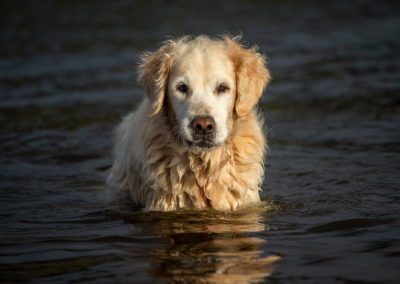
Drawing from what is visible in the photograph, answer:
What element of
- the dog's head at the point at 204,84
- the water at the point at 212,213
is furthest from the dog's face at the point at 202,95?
the water at the point at 212,213

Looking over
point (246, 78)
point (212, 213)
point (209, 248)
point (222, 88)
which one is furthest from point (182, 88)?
point (209, 248)

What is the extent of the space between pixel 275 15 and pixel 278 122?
14213mm

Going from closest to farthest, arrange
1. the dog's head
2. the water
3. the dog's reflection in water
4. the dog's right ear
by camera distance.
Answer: the dog's reflection in water, the water, the dog's head, the dog's right ear

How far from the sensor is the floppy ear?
6.41 m

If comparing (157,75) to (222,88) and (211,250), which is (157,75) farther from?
(211,250)

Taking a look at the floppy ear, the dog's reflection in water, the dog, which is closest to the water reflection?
the dog's reflection in water

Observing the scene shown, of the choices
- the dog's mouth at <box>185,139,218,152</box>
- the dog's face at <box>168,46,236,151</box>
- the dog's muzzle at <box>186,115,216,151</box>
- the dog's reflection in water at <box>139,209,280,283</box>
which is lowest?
the dog's reflection in water at <box>139,209,280,283</box>

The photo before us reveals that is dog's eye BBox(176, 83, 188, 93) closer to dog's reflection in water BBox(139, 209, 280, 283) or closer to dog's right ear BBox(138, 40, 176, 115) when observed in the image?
dog's right ear BBox(138, 40, 176, 115)

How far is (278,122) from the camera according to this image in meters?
11.6

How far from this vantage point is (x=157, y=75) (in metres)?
6.50

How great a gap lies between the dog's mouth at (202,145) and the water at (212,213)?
77 cm

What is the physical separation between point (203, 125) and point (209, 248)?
120cm

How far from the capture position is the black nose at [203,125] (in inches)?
229

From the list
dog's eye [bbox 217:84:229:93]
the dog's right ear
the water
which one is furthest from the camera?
the dog's right ear
